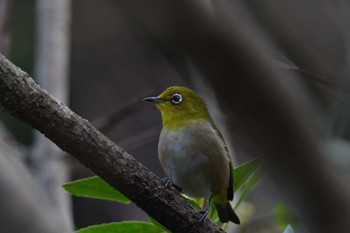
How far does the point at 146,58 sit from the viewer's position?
584cm

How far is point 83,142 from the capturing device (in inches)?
59.1

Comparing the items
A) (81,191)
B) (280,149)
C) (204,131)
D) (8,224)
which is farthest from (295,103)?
(204,131)

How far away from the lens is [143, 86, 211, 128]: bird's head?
303 centimetres

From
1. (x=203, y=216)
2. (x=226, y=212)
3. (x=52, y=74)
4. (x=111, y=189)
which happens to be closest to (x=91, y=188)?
(x=111, y=189)

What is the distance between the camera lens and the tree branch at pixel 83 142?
1.41 meters

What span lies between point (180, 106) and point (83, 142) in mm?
1591

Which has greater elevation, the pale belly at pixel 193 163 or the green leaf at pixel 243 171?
the pale belly at pixel 193 163

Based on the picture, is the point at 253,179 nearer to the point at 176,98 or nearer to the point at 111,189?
the point at 111,189

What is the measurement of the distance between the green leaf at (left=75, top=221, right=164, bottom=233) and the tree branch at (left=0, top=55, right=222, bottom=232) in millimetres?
113

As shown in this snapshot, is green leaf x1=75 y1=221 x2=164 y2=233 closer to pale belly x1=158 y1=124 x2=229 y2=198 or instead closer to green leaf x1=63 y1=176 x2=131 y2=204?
green leaf x1=63 y1=176 x2=131 y2=204

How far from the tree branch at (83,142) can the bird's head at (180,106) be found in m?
1.28

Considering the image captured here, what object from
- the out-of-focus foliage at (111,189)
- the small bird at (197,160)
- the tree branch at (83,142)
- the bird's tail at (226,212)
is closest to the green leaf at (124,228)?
the out-of-focus foliage at (111,189)

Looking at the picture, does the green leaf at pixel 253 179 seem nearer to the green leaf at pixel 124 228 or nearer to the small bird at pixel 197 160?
the green leaf at pixel 124 228

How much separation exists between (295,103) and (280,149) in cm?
5
